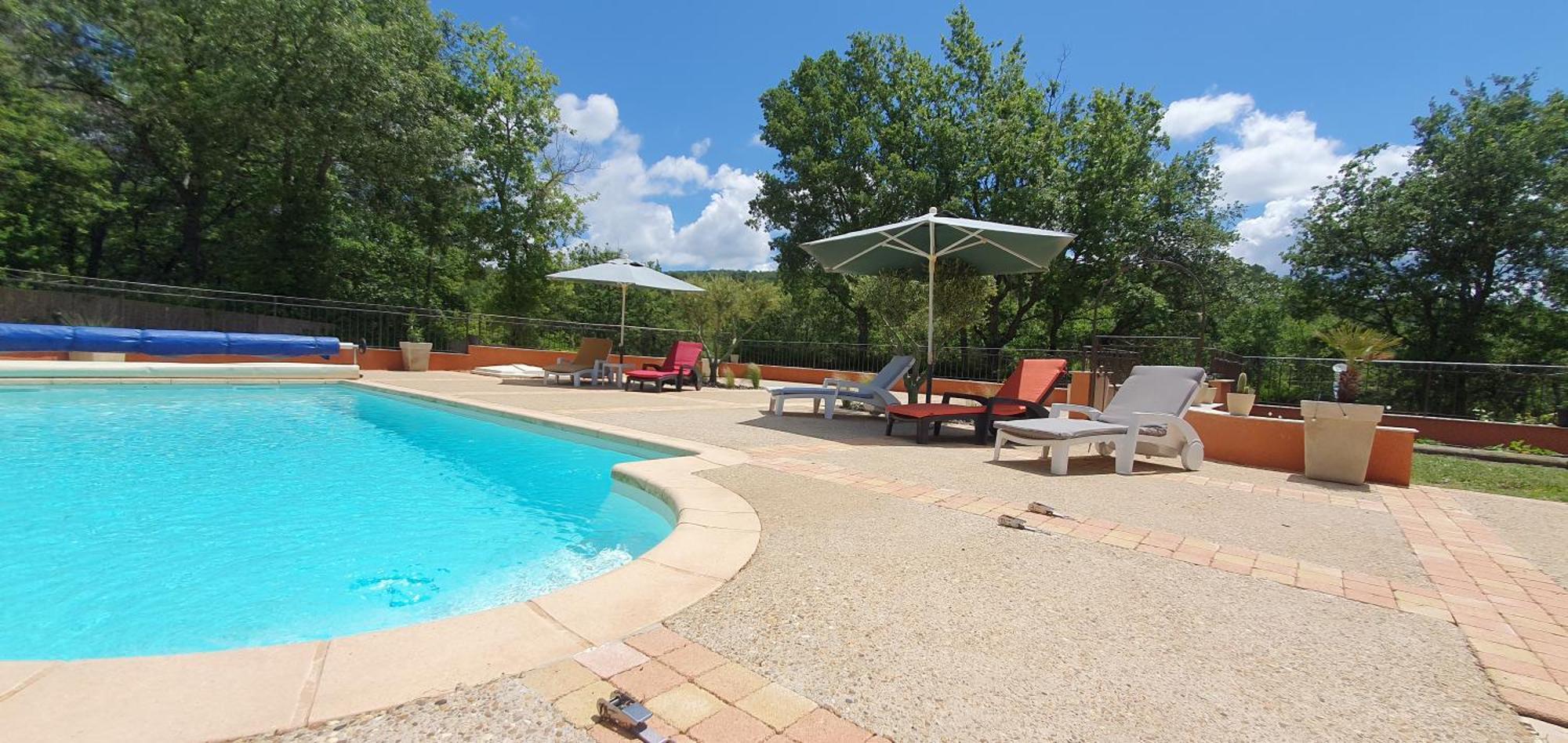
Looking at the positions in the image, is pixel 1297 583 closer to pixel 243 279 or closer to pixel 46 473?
pixel 46 473

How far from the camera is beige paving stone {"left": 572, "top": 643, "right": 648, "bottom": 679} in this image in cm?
178

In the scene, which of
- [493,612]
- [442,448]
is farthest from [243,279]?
[493,612]

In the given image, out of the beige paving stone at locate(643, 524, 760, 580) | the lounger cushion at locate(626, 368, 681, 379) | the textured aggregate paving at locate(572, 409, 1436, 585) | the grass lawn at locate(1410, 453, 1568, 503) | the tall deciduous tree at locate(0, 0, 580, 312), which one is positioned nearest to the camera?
the beige paving stone at locate(643, 524, 760, 580)

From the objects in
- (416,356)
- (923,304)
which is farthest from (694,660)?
(416,356)

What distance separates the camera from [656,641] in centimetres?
197

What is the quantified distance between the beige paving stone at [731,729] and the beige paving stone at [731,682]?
0.07 metres

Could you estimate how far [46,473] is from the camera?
489 cm

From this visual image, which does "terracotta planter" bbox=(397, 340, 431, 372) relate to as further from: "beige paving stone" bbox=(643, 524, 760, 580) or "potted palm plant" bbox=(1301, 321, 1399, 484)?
"potted palm plant" bbox=(1301, 321, 1399, 484)

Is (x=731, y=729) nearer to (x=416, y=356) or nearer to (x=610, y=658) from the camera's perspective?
(x=610, y=658)

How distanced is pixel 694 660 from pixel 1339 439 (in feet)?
20.3

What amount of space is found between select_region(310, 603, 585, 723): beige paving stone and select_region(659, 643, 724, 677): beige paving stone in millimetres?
298

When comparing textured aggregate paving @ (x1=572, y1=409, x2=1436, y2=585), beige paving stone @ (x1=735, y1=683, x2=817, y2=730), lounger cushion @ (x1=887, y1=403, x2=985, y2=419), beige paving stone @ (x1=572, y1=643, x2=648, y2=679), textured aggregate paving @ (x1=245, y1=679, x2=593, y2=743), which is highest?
lounger cushion @ (x1=887, y1=403, x2=985, y2=419)

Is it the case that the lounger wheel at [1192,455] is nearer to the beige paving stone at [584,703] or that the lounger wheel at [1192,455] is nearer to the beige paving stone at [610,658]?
the beige paving stone at [610,658]

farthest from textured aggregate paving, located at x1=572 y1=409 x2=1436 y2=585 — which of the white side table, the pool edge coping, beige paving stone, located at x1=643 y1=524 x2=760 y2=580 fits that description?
the white side table
